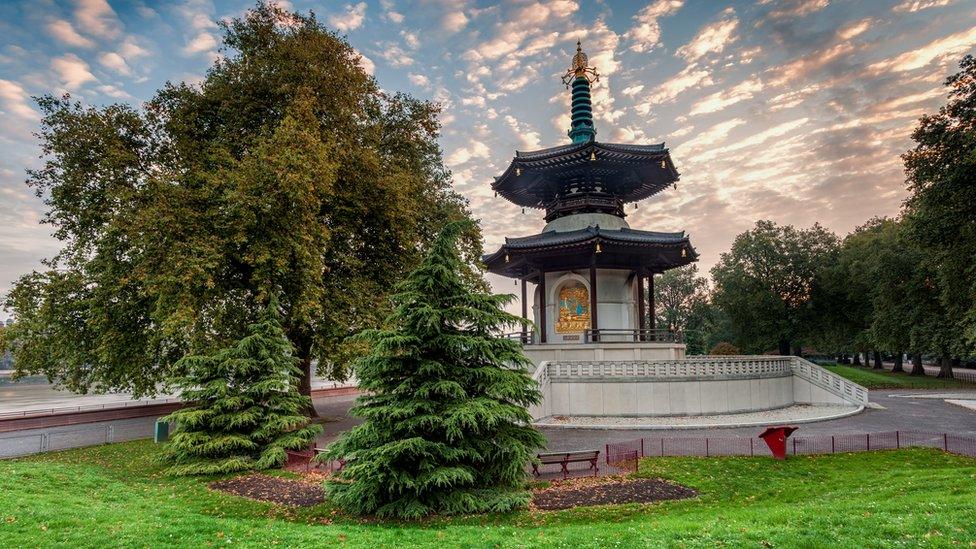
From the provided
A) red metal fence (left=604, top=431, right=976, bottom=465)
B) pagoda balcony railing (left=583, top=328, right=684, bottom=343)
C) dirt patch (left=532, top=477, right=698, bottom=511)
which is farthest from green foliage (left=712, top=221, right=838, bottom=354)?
dirt patch (left=532, top=477, right=698, bottom=511)

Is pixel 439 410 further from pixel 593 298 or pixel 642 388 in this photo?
pixel 593 298

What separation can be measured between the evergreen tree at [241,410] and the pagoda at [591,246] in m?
13.9

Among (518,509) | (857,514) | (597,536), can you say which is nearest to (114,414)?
(518,509)

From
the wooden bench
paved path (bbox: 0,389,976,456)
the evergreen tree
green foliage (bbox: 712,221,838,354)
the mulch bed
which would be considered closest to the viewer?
the mulch bed

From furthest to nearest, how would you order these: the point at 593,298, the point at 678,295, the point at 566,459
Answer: the point at 678,295 < the point at 593,298 < the point at 566,459

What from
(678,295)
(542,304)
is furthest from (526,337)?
(678,295)

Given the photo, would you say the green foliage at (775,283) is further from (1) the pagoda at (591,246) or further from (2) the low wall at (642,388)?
(2) the low wall at (642,388)

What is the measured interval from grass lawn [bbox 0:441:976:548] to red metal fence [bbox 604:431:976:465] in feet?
3.00

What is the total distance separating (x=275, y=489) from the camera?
12.5 metres

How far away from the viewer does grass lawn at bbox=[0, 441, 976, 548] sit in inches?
307

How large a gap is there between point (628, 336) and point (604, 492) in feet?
55.1

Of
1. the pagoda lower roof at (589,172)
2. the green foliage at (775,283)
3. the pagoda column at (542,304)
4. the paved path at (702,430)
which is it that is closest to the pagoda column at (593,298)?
the pagoda column at (542,304)

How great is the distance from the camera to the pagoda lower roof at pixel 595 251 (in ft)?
82.7

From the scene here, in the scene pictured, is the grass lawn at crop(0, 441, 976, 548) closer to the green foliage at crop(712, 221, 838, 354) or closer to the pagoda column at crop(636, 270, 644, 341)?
the pagoda column at crop(636, 270, 644, 341)
